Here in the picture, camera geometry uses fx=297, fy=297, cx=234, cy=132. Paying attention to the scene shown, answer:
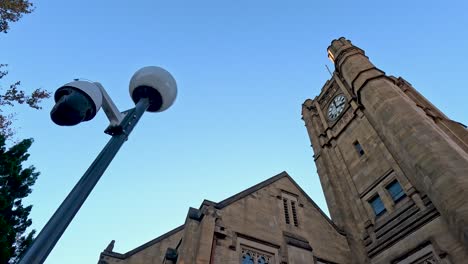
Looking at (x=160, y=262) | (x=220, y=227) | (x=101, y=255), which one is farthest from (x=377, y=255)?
(x=101, y=255)

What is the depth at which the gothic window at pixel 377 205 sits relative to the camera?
51.4 feet

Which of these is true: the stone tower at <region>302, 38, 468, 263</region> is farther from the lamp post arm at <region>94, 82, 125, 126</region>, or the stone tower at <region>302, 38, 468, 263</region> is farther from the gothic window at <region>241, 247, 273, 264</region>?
the lamp post arm at <region>94, 82, 125, 126</region>

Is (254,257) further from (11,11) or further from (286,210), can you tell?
(11,11)

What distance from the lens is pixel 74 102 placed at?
358 centimetres

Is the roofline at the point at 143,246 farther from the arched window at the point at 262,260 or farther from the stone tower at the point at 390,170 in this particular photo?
the stone tower at the point at 390,170

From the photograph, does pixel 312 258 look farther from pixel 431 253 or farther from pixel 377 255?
pixel 431 253

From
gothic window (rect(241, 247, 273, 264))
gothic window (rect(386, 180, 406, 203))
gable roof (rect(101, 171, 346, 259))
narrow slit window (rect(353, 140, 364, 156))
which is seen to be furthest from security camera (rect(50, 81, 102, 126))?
narrow slit window (rect(353, 140, 364, 156))

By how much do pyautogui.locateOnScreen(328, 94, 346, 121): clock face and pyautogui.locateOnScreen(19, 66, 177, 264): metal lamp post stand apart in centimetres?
2062

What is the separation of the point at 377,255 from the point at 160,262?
10418 millimetres

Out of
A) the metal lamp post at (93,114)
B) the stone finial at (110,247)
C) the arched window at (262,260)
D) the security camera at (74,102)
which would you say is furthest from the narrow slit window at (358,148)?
the security camera at (74,102)

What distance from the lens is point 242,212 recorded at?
13062mm

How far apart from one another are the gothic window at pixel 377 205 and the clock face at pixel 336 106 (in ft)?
27.2

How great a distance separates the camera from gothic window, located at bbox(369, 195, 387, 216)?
15.7 metres

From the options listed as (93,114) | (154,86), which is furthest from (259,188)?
(93,114)
